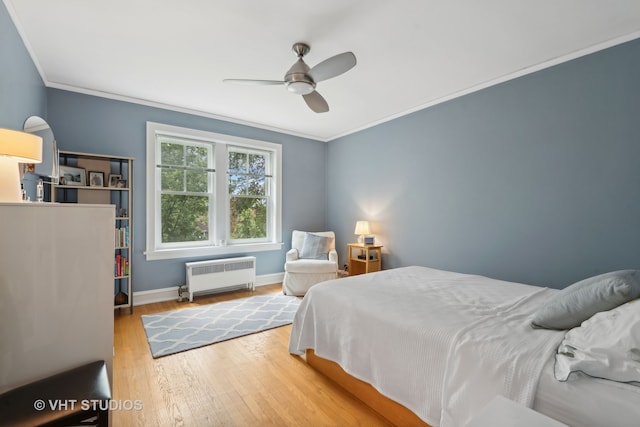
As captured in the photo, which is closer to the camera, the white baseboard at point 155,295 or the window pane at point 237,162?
the white baseboard at point 155,295

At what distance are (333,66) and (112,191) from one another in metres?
3.12

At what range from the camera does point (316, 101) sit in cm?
275

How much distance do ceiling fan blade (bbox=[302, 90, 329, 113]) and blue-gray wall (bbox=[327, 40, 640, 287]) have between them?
→ 1.68 metres

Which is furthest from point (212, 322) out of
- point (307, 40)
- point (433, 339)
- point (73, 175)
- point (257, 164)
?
point (307, 40)

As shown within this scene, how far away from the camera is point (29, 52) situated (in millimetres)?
2564

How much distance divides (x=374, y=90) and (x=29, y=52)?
335cm

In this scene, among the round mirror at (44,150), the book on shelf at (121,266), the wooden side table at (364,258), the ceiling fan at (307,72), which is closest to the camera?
the ceiling fan at (307,72)

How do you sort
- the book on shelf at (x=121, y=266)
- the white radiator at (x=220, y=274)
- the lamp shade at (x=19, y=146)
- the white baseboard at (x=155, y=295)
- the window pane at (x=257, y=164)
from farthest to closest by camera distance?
1. the window pane at (x=257, y=164)
2. the white radiator at (x=220, y=274)
3. the white baseboard at (x=155, y=295)
4. the book on shelf at (x=121, y=266)
5. the lamp shade at (x=19, y=146)

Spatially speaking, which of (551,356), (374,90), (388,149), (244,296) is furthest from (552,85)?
(244,296)

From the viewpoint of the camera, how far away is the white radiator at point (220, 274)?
3.90m

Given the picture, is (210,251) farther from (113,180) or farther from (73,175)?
(73,175)

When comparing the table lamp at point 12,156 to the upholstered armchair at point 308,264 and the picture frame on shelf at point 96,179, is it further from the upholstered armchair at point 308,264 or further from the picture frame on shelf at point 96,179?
the upholstered armchair at point 308,264

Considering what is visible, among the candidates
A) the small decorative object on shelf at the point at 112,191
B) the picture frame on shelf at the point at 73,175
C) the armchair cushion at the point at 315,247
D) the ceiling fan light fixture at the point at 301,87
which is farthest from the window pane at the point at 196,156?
the ceiling fan light fixture at the point at 301,87

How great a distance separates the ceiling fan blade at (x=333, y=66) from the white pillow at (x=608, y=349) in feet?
6.64
